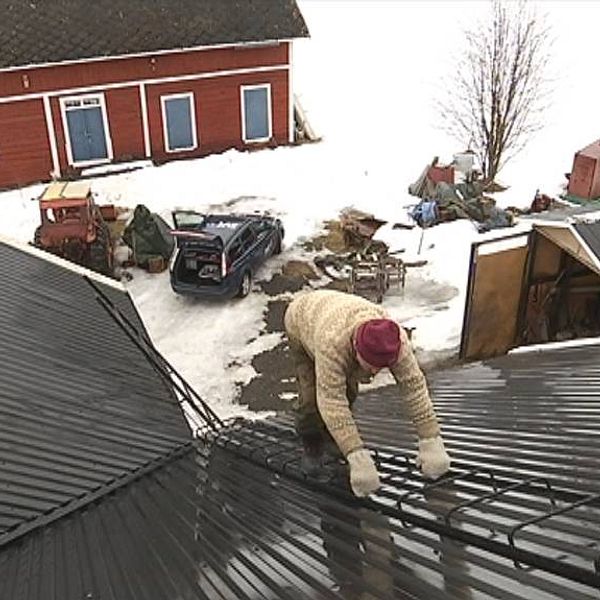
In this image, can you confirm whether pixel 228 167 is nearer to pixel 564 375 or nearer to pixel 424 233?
pixel 424 233

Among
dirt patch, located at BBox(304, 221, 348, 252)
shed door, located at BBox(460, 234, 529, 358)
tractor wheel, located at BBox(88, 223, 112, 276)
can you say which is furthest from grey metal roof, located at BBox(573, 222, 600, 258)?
tractor wheel, located at BBox(88, 223, 112, 276)

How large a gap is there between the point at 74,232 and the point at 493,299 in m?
8.60

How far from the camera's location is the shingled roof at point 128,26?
68.7 ft

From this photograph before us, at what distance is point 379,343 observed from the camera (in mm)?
4223

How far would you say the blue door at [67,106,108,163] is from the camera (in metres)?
22.0

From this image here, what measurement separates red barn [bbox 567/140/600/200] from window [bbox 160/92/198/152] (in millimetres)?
10657

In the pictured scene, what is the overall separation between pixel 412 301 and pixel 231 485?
10136 mm

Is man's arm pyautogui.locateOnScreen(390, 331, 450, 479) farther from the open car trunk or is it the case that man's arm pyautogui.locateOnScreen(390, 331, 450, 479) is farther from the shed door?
Answer: the open car trunk

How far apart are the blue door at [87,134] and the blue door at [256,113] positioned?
419cm

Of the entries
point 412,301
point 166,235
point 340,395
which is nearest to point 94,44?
point 166,235

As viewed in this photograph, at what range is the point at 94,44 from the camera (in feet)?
70.1

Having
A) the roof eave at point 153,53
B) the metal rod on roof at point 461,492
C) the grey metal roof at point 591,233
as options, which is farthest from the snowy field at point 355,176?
the metal rod on roof at point 461,492

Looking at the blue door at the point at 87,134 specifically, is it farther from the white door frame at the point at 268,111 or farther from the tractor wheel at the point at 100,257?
the tractor wheel at the point at 100,257

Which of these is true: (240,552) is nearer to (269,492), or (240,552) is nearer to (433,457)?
(269,492)
